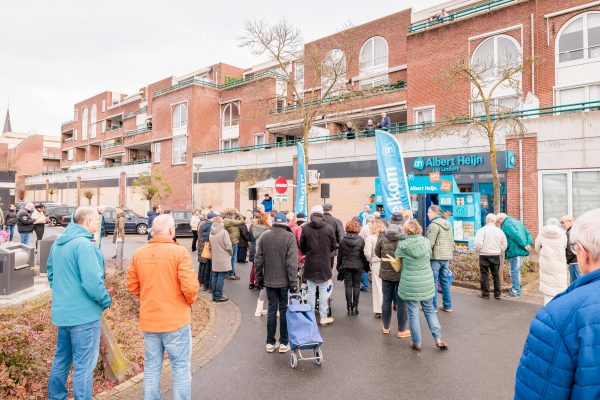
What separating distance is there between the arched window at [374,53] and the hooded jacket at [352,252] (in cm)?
2201

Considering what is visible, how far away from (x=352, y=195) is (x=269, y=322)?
15.9 metres

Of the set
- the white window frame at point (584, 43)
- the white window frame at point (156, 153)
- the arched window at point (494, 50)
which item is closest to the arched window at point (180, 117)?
the white window frame at point (156, 153)

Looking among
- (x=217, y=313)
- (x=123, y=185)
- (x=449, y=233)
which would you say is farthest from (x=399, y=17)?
(x=123, y=185)

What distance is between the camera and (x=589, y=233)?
172 cm

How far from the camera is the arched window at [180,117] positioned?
111 ft

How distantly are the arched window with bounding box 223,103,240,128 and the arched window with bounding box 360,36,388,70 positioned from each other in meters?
12.5

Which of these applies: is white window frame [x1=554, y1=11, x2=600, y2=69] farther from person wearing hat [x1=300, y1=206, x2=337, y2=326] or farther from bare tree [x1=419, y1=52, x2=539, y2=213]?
person wearing hat [x1=300, y1=206, x2=337, y2=326]

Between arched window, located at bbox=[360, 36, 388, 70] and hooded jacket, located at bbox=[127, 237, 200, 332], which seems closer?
hooded jacket, located at bbox=[127, 237, 200, 332]

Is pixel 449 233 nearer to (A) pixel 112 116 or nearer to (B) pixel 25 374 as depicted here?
(B) pixel 25 374

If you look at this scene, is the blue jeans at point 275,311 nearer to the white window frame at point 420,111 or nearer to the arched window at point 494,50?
the arched window at point 494,50

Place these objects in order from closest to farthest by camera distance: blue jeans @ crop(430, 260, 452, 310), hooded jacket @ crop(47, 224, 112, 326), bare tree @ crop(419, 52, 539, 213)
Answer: hooded jacket @ crop(47, 224, 112, 326) → blue jeans @ crop(430, 260, 452, 310) → bare tree @ crop(419, 52, 539, 213)

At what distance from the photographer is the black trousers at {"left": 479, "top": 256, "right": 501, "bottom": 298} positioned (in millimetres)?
7953

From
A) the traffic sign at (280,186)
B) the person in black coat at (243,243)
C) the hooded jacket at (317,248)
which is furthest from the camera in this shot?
the traffic sign at (280,186)

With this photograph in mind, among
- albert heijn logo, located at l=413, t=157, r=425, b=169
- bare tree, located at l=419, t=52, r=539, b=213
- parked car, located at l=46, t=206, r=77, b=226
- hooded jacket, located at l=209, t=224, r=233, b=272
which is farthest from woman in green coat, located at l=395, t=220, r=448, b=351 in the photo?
parked car, located at l=46, t=206, r=77, b=226
